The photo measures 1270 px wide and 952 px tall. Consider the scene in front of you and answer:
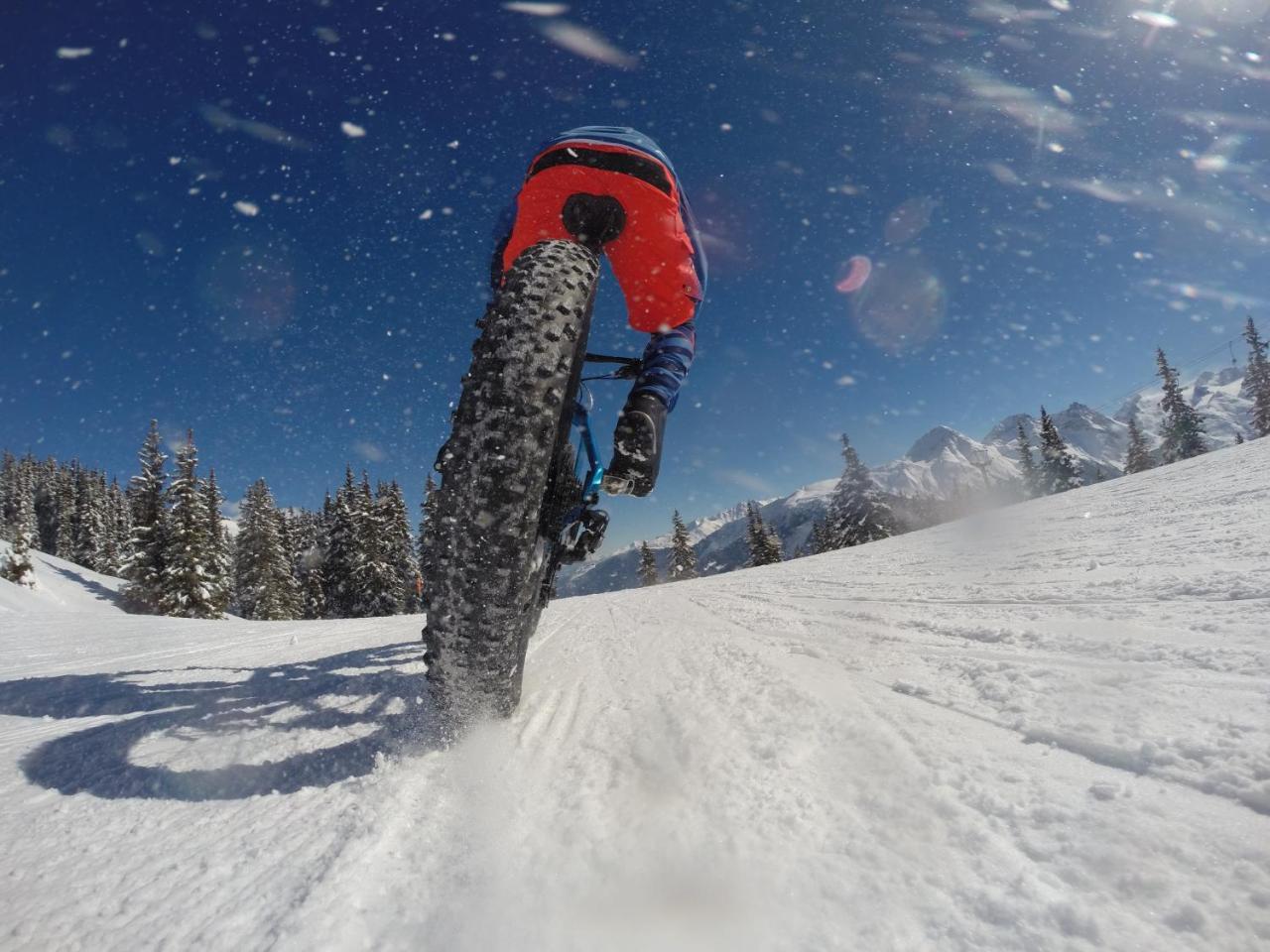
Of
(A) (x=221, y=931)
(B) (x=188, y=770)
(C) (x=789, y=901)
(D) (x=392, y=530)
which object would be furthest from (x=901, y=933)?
(D) (x=392, y=530)

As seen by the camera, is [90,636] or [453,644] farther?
[90,636]

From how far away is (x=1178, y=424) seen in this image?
4119 cm

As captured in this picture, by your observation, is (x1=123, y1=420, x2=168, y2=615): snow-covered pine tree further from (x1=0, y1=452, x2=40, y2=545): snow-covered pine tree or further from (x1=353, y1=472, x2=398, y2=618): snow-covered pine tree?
(x1=0, y1=452, x2=40, y2=545): snow-covered pine tree

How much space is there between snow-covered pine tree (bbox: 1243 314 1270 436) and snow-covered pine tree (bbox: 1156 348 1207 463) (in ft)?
10.5

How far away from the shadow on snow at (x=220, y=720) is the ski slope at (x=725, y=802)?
0.01 meters

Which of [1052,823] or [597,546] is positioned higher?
[597,546]

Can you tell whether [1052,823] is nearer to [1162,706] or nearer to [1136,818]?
[1136,818]

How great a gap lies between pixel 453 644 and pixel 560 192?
2011mm

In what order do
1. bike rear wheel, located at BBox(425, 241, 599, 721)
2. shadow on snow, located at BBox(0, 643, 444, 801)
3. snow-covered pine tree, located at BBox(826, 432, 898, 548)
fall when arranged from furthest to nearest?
snow-covered pine tree, located at BBox(826, 432, 898, 548), bike rear wheel, located at BBox(425, 241, 599, 721), shadow on snow, located at BBox(0, 643, 444, 801)

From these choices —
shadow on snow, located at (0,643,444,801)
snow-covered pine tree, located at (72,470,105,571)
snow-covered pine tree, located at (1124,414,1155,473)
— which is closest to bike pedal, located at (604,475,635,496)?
shadow on snow, located at (0,643,444,801)

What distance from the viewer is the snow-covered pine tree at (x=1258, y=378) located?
→ 3953 cm

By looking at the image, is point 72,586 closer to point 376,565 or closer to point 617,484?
point 376,565

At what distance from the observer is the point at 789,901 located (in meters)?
0.78

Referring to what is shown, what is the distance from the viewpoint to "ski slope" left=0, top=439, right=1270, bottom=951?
73 centimetres
